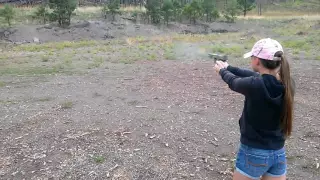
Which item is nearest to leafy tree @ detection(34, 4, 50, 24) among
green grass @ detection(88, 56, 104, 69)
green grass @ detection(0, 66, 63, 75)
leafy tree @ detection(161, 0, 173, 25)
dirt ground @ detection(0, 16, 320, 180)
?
leafy tree @ detection(161, 0, 173, 25)

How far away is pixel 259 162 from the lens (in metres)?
2.33

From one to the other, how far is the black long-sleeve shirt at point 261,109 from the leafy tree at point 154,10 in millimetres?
32131

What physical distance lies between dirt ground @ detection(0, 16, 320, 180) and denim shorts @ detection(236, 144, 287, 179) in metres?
1.43

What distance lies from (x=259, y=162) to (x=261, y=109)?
1.17 ft

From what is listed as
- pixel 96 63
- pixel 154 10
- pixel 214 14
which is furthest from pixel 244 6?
pixel 96 63

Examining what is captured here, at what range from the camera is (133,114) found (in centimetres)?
561

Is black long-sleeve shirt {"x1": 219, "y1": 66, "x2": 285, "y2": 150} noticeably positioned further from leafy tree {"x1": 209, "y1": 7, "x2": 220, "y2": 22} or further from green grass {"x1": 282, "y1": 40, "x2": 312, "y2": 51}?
leafy tree {"x1": 209, "y1": 7, "x2": 220, "y2": 22}

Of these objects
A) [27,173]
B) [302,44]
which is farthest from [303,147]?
[302,44]

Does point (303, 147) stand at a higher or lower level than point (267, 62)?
A: lower

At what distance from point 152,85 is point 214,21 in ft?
109

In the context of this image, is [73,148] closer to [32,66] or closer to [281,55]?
[281,55]

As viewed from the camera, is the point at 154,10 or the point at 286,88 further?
the point at 154,10

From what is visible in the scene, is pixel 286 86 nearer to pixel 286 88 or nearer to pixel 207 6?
pixel 286 88

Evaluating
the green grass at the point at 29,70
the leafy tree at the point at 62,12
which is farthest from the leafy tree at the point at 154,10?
the green grass at the point at 29,70
